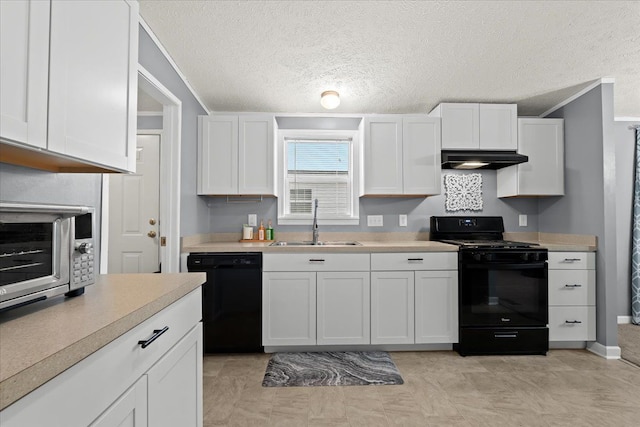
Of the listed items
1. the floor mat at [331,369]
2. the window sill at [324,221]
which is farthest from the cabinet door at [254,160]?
the floor mat at [331,369]

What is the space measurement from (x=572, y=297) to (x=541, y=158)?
52.9 inches

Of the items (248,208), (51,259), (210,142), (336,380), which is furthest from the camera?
(248,208)

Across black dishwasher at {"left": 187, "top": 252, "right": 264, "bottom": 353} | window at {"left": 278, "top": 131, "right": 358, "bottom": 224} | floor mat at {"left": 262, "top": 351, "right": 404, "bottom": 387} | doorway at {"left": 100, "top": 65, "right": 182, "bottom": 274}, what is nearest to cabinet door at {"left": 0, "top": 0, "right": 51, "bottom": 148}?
doorway at {"left": 100, "top": 65, "right": 182, "bottom": 274}

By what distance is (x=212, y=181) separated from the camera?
3.12 meters

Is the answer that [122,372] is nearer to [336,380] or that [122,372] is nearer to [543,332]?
[336,380]

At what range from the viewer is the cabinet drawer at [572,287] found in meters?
2.88

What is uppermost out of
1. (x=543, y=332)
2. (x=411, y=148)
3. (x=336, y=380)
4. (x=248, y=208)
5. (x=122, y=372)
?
(x=411, y=148)

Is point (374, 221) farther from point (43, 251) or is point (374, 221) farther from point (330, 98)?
point (43, 251)

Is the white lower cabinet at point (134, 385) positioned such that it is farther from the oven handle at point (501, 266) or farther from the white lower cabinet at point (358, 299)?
the oven handle at point (501, 266)

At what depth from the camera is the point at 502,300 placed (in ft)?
9.21

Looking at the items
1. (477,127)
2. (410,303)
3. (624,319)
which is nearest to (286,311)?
(410,303)

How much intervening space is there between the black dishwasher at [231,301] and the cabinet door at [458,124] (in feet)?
7.07

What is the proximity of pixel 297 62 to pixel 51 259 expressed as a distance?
207 cm

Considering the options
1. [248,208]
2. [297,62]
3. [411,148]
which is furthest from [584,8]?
[248,208]
